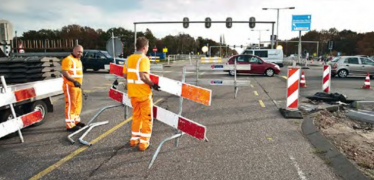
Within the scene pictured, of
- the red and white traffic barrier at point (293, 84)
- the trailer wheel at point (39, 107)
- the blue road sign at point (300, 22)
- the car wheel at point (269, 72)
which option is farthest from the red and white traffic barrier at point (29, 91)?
the blue road sign at point (300, 22)

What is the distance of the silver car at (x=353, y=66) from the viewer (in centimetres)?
1794

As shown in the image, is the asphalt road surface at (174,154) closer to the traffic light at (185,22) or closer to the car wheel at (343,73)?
the car wheel at (343,73)

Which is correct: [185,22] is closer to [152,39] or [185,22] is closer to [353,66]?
[353,66]

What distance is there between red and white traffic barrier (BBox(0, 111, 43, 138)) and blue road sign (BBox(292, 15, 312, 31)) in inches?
1090

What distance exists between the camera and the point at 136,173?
11.7 feet

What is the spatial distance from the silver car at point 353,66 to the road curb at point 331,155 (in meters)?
14.7

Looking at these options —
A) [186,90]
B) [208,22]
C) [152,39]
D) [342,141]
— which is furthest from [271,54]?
[152,39]

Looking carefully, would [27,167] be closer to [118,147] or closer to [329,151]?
[118,147]

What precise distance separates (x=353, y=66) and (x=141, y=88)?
18370 millimetres

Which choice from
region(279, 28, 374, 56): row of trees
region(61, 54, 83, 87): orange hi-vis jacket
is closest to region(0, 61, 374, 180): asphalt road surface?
region(61, 54, 83, 87): orange hi-vis jacket

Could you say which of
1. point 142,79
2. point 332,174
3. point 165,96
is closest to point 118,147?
point 142,79

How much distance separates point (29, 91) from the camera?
17.8 ft

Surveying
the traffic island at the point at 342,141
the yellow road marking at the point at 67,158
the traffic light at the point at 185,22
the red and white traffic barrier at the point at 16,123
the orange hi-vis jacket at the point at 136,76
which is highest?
the traffic light at the point at 185,22

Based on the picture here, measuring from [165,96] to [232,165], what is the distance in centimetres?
667
